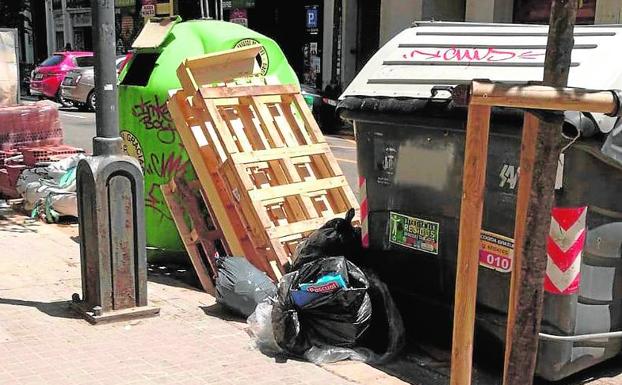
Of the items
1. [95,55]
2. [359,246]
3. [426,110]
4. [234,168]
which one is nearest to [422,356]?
[359,246]

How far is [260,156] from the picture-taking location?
545 cm

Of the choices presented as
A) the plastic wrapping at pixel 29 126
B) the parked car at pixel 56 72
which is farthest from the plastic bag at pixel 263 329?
the parked car at pixel 56 72

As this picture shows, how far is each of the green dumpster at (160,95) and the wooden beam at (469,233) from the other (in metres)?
3.65

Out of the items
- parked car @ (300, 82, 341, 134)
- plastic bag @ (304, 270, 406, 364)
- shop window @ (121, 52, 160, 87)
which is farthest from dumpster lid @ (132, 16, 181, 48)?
parked car @ (300, 82, 341, 134)

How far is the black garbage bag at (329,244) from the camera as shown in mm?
4824

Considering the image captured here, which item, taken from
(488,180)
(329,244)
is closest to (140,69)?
(329,244)

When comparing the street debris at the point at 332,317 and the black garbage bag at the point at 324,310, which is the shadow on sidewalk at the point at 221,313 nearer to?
the street debris at the point at 332,317

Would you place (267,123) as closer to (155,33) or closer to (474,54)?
(155,33)

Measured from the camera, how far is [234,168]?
5238 mm

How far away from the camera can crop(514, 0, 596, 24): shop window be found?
16150 millimetres

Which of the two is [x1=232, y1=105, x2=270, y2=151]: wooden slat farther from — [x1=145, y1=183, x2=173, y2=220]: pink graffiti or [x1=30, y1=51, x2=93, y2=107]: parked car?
[x1=30, y1=51, x2=93, y2=107]: parked car

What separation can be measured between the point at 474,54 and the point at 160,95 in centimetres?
277

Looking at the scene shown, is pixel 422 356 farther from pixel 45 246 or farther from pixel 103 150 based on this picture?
pixel 45 246

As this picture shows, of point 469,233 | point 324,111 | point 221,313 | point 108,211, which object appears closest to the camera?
point 469,233
